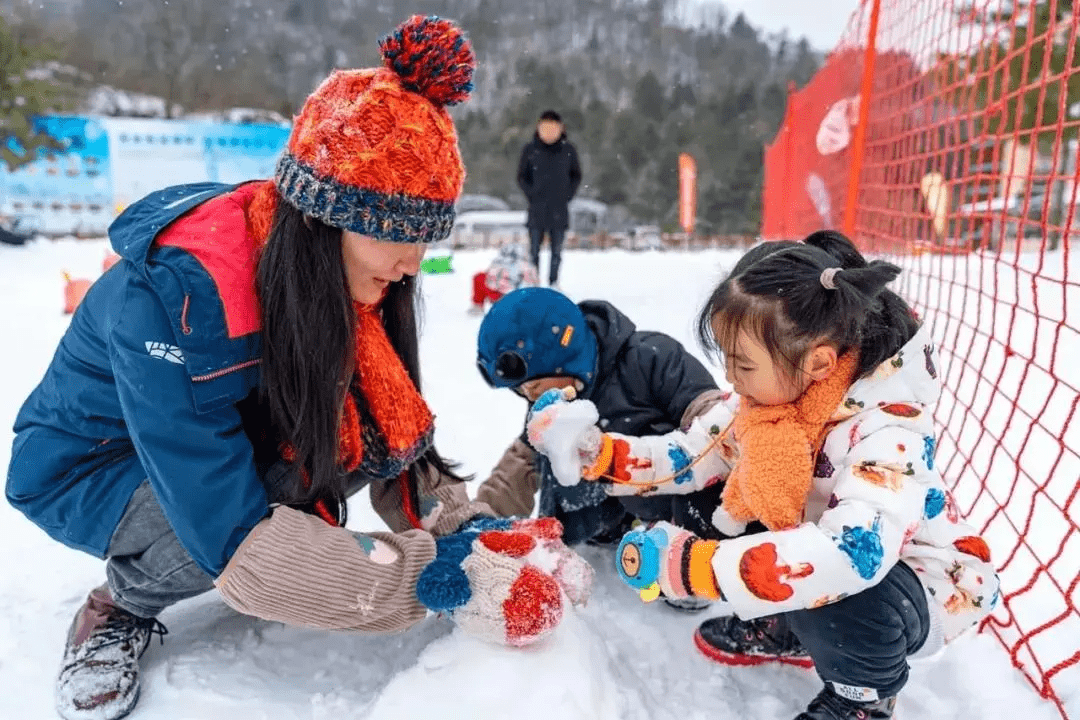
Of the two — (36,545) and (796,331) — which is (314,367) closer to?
(796,331)

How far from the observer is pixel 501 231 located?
20.6m

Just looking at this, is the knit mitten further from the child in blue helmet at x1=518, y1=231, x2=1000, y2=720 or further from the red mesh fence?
the red mesh fence

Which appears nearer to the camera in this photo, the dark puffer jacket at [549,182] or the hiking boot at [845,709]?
the hiking boot at [845,709]

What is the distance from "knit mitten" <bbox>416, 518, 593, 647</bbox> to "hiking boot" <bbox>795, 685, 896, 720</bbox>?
43 cm

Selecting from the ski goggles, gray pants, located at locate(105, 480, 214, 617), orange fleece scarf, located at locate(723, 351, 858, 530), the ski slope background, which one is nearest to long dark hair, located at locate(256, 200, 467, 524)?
gray pants, located at locate(105, 480, 214, 617)

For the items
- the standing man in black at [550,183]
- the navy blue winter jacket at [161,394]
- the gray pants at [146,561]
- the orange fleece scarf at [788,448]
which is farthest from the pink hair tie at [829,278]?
the standing man in black at [550,183]

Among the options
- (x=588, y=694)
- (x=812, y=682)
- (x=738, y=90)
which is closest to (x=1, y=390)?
(x=588, y=694)

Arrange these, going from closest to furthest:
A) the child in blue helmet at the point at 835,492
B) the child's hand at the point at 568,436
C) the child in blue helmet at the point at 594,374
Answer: the child in blue helmet at the point at 835,492 < the child's hand at the point at 568,436 < the child in blue helmet at the point at 594,374

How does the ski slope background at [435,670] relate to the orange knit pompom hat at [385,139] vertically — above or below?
below

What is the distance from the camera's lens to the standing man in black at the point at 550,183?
5.78m

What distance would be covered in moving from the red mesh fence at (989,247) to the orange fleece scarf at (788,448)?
1.63 feet

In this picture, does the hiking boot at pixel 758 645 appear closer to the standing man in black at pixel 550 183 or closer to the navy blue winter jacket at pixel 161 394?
the navy blue winter jacket at pixel 161 394

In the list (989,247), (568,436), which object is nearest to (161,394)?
(568,436)

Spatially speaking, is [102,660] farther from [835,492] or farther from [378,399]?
[835,492]
